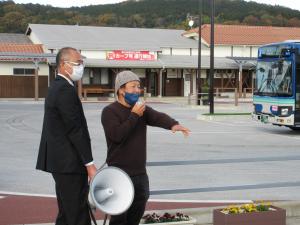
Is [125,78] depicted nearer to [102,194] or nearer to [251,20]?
[102,194]

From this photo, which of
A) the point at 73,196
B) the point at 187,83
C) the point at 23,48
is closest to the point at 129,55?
the point at 187,83

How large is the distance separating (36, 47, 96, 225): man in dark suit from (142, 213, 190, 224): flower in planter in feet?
4.02

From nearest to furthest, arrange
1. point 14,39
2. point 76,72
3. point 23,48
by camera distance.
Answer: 1. point 76,72
2. point 23,48
3. point 14,39

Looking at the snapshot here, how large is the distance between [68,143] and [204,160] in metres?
2.27

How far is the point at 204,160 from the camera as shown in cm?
687

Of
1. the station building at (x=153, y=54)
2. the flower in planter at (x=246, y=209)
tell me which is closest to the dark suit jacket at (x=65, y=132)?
the flower in planter at (x=246, y=209)

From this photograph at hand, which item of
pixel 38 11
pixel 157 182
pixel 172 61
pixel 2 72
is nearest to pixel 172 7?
Result: pixel 38 11

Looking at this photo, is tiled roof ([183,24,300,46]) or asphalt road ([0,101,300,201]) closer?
asphalt road ([0,101,300,201])

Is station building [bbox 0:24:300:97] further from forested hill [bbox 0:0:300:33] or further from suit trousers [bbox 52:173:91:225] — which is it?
suit trousers [bbox 52:173:91:225]

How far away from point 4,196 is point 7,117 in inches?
751

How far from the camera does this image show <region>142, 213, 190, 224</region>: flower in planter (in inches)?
249

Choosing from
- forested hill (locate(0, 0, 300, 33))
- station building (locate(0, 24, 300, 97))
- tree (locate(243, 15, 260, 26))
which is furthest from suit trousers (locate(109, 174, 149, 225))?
tree (locate(243, 15, 260, 26))

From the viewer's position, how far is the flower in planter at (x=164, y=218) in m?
6.32

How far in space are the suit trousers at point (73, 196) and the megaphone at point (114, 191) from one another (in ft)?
0.52
